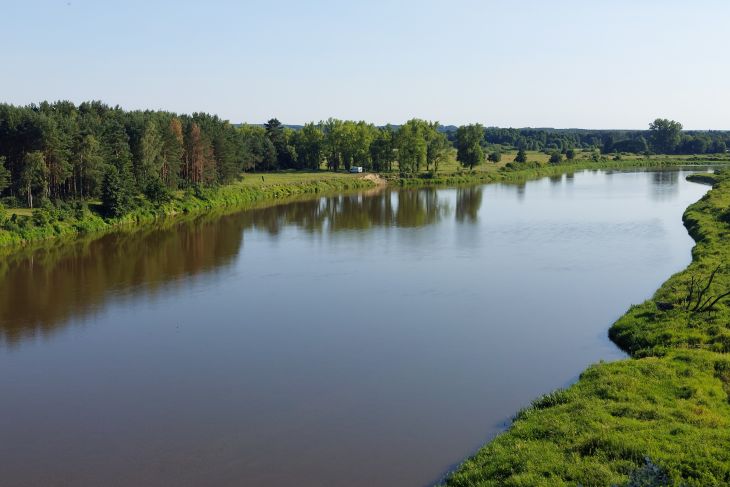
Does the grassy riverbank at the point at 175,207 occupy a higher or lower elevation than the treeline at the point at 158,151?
lower

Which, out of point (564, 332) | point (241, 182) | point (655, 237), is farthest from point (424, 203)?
point (564, 332)

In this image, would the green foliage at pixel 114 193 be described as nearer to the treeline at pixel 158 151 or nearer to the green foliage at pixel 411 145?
the treeline at pixel 158 151

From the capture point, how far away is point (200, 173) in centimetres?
5869

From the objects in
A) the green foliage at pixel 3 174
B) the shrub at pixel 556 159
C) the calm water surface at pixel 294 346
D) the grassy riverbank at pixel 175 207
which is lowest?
the calm water surface at pixel 294 346

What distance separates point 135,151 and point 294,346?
115ft

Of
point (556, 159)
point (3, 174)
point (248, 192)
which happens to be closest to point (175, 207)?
point (248, 192)

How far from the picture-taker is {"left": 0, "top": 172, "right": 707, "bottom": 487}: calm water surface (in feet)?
→ 43.8

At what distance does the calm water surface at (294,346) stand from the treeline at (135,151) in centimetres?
683

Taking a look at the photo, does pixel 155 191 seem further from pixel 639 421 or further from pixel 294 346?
pixel 639 421

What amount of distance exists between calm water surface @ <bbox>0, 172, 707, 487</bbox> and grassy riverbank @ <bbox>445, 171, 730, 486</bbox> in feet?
3.74

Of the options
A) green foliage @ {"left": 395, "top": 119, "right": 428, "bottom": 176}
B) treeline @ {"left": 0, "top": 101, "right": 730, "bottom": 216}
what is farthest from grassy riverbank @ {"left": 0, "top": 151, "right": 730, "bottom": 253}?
green foliage @ {"left": 395, "top": 119, "right": 428, "bottom": 176}

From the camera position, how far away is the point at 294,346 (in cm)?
1975

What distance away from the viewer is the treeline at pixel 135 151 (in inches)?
1634

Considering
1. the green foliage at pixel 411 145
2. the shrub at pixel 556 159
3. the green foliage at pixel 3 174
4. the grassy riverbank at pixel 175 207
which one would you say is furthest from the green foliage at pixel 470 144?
the green foliage at pixel 3 174
